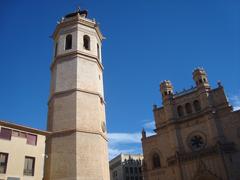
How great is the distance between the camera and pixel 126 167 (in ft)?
206

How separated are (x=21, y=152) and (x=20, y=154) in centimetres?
16

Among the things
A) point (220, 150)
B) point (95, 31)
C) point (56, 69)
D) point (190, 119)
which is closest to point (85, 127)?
point (56, 69)

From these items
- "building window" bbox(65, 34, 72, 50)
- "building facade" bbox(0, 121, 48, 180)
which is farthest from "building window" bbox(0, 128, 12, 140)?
"building window" bbox(65, 34, 72, 50)

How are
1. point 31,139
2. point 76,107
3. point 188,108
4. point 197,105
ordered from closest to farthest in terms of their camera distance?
point 31,139, point 76,107, point 197,105, point 188,108

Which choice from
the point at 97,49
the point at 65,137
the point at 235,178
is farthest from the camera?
the point at 235,178

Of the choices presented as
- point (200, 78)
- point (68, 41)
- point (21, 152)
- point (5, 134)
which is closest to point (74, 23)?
point (68, 41)

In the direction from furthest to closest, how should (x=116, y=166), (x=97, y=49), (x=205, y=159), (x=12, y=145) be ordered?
(x=116, y=166)
(x=205, y=159)
(x=97, y=49)
(x=12, y=145)

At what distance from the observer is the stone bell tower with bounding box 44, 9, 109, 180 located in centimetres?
1834

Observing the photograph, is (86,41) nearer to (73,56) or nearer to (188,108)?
(73,56)

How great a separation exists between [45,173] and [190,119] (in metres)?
27.8

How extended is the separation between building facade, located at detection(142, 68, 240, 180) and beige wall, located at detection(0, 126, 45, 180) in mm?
24770

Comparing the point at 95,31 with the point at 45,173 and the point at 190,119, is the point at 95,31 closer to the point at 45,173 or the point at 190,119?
the point at 45,173

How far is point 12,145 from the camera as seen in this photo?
17.4 m

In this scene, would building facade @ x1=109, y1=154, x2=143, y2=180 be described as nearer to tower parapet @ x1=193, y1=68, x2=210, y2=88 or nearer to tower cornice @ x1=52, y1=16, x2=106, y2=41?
tower parapet @ x1=193, y1=68, x2=210, y2=88
